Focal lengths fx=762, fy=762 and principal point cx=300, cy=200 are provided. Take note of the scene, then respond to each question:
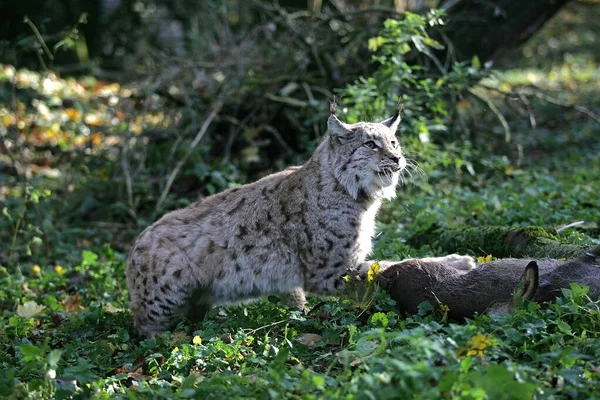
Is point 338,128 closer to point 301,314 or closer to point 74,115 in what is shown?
point 301,314

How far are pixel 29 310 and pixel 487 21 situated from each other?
7.16 metres

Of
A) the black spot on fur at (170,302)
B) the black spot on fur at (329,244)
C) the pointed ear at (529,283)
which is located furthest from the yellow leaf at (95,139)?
the pointed ear at (529,283)

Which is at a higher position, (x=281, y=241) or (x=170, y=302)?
(x=281, y=241)

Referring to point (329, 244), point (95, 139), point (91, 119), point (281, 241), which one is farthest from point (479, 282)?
point (91, 119)

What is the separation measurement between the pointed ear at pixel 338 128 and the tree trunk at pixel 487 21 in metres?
4.54

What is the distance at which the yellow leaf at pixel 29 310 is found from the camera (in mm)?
6492

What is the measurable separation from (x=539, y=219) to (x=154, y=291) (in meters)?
3.56

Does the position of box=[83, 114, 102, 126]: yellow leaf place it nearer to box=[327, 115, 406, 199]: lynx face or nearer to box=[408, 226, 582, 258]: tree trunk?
box=[327, 115, 406, 199]: lynx face

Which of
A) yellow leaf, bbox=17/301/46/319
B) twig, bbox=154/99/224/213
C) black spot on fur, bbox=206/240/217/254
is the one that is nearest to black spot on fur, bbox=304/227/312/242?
black spot on fur, bbox=206/240/217/254

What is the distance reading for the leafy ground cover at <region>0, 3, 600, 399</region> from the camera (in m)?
3.96

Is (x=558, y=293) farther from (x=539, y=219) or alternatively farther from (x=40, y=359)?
(x=40, y=359)

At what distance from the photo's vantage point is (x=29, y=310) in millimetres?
6527

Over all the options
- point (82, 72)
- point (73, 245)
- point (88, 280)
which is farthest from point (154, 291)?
point (82, 72)

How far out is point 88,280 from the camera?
789cm
